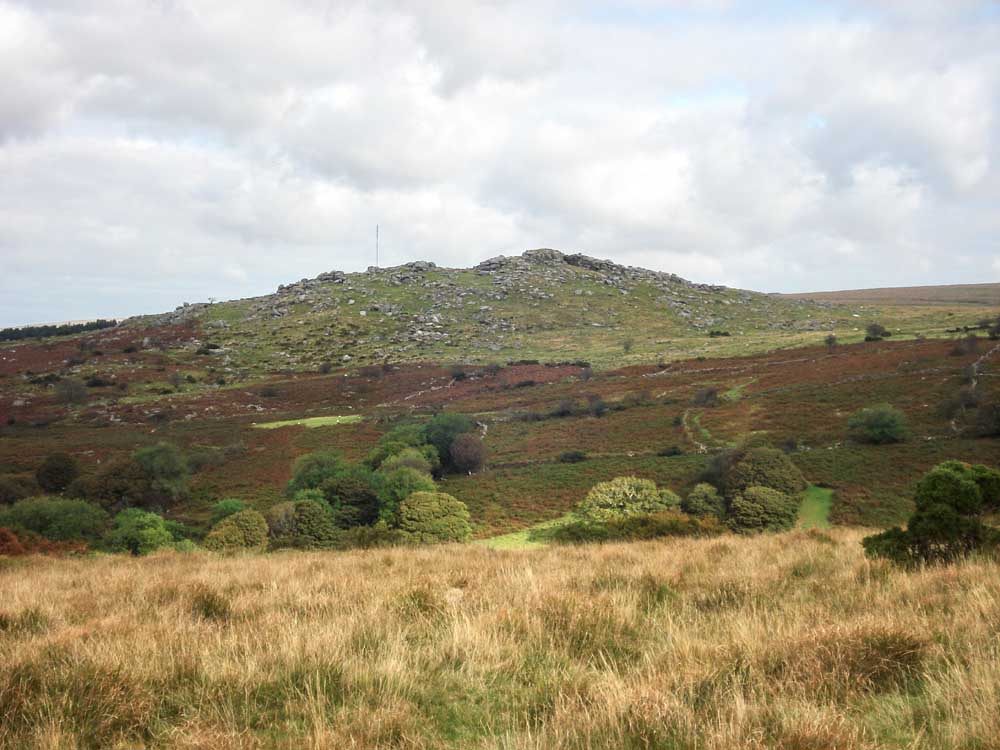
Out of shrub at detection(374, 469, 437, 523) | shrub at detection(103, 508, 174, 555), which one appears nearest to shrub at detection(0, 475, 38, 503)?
shrub at detection(103, 508, 174, 555)

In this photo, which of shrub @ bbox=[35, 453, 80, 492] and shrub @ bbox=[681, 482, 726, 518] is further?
shrub @ bbox=[35, 453, 80, 492]

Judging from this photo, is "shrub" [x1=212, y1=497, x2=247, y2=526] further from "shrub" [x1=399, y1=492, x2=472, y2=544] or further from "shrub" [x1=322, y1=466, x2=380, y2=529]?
"shrub" [x1=399, y1=492, x2=472, y2=544]

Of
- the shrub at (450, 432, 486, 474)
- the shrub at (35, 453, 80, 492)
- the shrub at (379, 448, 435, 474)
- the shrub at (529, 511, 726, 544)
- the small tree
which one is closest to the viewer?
the shrub at (529, 511, 726, 544)

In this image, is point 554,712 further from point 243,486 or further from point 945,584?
Result: point 243,486

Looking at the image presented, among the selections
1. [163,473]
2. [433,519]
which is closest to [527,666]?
[433,519]

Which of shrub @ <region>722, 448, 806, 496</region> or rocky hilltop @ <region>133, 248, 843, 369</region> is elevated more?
rocky hilltop @ <region>133, 248, 843, 369</region>

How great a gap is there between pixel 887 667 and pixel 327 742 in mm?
3761

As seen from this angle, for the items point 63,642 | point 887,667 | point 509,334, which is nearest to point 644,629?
point 887,667

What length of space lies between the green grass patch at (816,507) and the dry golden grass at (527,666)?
21565mm

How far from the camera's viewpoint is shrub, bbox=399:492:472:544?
25.9 m

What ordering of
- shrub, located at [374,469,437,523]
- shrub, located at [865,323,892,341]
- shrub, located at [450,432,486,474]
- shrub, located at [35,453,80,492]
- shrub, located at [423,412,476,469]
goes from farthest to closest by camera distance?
1. shrub, located at [865,323,892,341]
2. shrub, located at [423,412,476,469]
3. shrub, located at [450,432,486,474]
4. shrub, located at [35,453,80,492]
5. shrub, located at [374,469,437,523]

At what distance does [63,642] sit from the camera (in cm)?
508

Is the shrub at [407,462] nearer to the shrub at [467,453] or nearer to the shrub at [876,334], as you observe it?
the shrub at [467,453]

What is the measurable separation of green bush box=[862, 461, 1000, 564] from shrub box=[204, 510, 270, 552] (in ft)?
70.4
